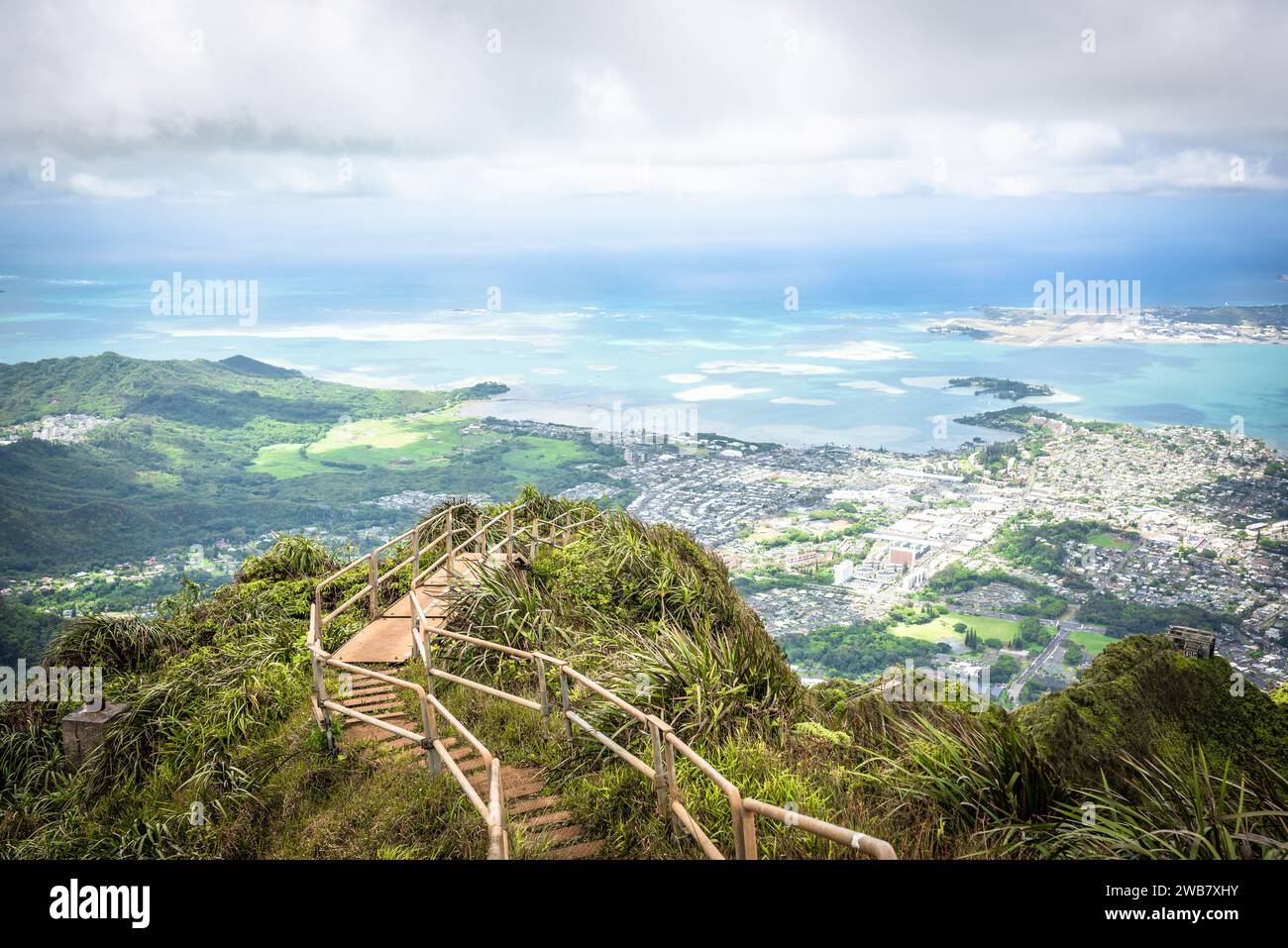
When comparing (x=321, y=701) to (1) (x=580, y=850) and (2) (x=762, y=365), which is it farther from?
(2) (x=762, y=365)

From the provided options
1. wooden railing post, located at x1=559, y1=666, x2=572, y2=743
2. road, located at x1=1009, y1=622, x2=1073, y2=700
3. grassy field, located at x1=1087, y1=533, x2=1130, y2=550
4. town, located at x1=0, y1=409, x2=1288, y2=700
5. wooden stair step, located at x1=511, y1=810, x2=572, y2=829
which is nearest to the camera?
wooden stair step, located at x1=511, y1=810, x2=572, y2=829

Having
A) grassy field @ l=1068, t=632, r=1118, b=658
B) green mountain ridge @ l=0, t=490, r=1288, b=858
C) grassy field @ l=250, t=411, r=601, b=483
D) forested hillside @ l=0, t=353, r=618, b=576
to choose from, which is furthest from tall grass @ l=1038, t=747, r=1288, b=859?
grassy field @ l=250, t=411, r=601, b=483

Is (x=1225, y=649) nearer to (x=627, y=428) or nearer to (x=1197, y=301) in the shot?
(x=627, y=428)

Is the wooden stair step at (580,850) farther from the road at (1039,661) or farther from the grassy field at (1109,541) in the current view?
the grassy field at (1109,541)

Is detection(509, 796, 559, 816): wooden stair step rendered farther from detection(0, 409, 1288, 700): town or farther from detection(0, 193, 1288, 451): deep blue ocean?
detection(0, 193, 1288, 451): deep blue ocean

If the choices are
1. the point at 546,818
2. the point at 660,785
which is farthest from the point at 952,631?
the point at 660,785

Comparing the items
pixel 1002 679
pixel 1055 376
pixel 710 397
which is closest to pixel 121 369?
pixel 710 397

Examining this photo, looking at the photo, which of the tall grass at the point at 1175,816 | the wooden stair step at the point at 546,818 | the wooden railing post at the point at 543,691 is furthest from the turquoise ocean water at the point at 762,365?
the wooden stair step at the point at 546,818
